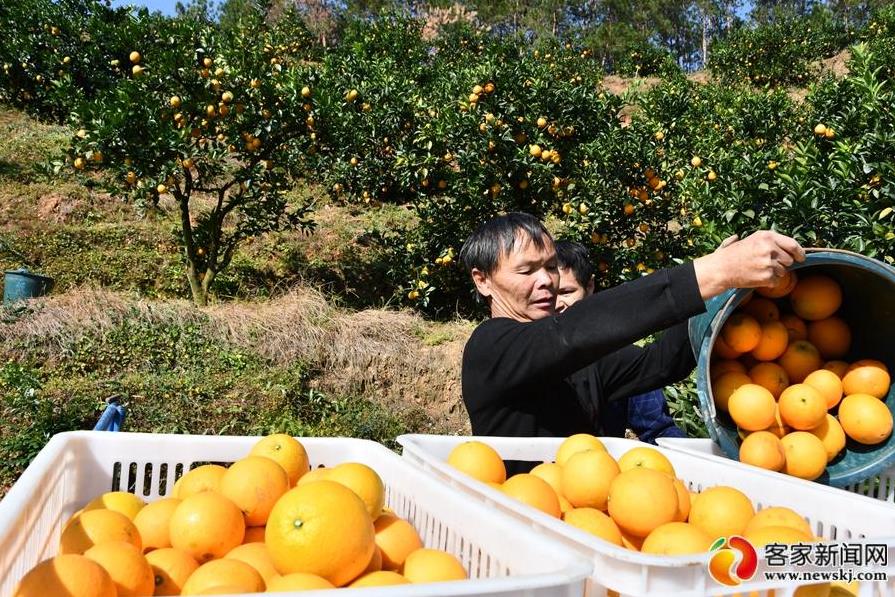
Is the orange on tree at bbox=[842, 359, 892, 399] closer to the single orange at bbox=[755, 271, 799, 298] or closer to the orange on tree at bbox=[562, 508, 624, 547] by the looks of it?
the single orange at bbox=[755, 271, 799, 298]

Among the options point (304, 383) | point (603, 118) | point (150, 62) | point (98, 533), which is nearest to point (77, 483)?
point (98, 533)

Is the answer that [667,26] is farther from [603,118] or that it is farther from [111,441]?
[111,441]

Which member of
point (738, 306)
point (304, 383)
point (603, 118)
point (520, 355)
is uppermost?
point (603, 118)

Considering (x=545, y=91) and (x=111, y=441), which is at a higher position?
(x=545, y=91)

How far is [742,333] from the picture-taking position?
163 centimetres

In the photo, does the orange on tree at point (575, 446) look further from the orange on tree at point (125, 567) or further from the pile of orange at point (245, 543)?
the orange on tree at point (125, 567)

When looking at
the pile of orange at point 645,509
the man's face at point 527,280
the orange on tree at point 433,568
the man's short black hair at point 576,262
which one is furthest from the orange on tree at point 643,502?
the man's short black hair at point 576,262

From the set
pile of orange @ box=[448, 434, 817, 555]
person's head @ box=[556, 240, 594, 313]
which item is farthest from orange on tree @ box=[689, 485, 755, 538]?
person's head @ box=[556, 240, 594, 313]

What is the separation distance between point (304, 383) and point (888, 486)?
4.01 metres

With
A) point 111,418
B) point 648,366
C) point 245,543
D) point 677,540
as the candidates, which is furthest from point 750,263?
point 111,418

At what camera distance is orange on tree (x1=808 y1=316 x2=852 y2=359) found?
1775 mm

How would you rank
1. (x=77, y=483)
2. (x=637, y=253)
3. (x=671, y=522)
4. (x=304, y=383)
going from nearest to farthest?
(x=671, y=522)
(x=77, y=483)
(x=304, y=383)
(x=637, y=253)

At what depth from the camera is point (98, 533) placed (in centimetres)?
104

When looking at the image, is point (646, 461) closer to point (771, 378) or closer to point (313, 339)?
point (771, 378)
